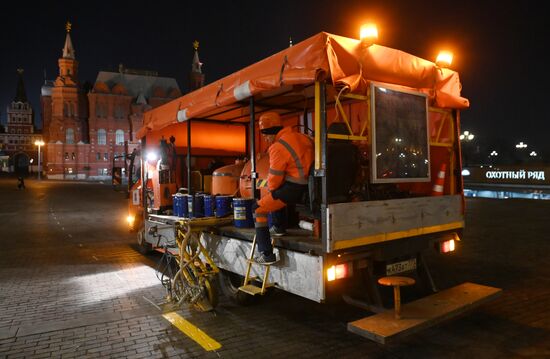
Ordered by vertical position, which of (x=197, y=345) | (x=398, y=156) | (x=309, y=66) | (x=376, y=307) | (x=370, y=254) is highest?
(x=309, y=66)

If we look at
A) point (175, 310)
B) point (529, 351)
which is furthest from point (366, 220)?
point (175, 310)

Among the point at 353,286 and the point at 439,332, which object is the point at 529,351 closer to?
the point at 439,332

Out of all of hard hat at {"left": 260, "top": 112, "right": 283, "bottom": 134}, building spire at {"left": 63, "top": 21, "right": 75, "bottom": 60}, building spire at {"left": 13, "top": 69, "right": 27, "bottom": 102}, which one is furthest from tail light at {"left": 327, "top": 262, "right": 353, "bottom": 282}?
building spire at {"left": 13, "top": 69, "right": 27, "bottom": 102}

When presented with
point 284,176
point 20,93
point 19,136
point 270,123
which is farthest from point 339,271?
point 20,93

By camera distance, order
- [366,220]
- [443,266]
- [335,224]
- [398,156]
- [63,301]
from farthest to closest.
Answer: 1. [443,266]
2. [63,301]
3. [398,156]
4. [366,220]
5. [335,224]

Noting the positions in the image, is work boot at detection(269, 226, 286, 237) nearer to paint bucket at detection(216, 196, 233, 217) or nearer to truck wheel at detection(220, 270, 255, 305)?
truck wheel at detection(220, 270, 255, 305)

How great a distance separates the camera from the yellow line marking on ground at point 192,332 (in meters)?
4.38

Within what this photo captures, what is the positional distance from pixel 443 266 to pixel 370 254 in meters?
4.22

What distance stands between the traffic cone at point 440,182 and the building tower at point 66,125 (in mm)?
76819

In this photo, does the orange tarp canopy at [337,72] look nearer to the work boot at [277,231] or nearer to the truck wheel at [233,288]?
the work boot at [277,231]

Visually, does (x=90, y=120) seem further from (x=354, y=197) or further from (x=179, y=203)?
(x=354, y=197)

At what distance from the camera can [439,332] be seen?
4645mm

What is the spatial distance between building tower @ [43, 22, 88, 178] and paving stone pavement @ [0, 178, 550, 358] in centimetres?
7024

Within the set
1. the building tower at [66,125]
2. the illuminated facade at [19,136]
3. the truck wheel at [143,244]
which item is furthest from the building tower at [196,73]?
the truck wheel at [143,244]
